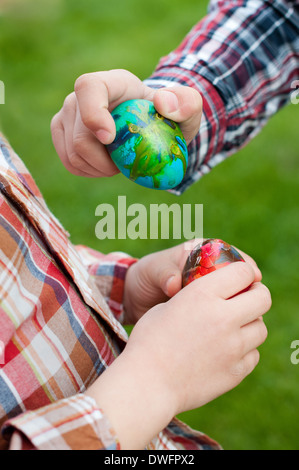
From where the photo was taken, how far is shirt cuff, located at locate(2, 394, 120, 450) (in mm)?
746

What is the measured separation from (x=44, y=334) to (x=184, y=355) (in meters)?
0.24

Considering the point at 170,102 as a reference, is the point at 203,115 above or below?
below

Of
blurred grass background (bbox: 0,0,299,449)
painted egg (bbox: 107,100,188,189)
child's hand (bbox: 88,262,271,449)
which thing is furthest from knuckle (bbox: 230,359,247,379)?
blurred grass background (bbox: 0,0,299,449)

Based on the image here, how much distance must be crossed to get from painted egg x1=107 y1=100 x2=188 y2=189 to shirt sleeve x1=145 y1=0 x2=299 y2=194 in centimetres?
30

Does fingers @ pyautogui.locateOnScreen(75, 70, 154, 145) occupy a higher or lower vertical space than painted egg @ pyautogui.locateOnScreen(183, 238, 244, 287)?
higher

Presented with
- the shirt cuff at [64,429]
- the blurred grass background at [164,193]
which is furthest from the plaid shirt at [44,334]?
the blurred grass background at [164,193]

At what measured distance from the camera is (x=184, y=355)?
2.81 ft

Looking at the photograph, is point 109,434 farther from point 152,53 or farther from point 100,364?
point 152,53

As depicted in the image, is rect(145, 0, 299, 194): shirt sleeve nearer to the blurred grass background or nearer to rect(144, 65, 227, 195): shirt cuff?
rect(144, 65, 227, 195): shirt cuff

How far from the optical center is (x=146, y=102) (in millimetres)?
1028

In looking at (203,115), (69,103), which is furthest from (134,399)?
(203,115)

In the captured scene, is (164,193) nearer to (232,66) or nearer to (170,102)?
(232,66)

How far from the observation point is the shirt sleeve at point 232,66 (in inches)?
53.3

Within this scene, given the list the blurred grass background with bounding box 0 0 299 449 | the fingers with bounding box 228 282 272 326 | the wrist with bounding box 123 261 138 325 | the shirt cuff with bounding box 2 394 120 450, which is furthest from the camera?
the blurred grass background with bounding box 0 0 299 449
